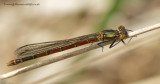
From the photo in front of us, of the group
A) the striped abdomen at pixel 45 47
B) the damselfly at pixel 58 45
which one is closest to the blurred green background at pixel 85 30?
the damselfly at pixel 58 45

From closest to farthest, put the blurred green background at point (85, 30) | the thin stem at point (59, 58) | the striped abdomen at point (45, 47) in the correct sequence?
1. the thin stem at point (59, 58)
2. the striped abdomen at point (45, 47)
3. the blurred green background at point (85, 30)

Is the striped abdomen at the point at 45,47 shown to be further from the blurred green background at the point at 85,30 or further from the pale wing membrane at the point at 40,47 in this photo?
the blurred green background at the point at 85,30

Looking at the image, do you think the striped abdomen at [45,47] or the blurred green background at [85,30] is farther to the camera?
the blurred green background at [85,30]

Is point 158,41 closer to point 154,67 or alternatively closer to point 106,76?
point 154,67

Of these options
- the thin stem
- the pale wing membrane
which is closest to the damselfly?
the pale wing membrane

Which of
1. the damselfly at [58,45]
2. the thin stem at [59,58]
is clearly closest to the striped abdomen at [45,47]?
the damselfly at [58,45]

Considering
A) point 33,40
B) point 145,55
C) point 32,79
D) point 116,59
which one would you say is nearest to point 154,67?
point 145,55

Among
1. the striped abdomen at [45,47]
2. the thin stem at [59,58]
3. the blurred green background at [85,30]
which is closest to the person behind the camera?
the thin stem at [59,58]

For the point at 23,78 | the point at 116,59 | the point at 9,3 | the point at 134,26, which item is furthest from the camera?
the point at 9,3

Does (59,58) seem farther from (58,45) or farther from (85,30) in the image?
(85,30)
